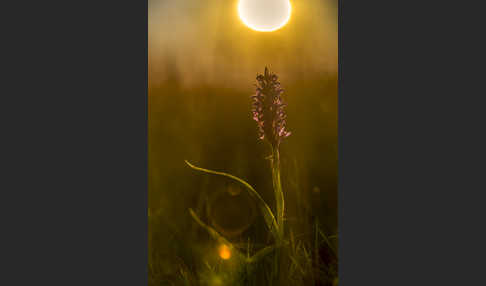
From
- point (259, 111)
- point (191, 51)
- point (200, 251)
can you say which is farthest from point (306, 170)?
point (191, 51)

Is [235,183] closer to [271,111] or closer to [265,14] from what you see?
[271,111]

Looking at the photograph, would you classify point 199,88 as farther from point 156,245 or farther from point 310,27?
point 156,245

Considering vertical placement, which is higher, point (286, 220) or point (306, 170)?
point (306, 170)

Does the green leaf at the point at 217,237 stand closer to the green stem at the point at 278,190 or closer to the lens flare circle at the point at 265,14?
the green stem at the point at 278,190

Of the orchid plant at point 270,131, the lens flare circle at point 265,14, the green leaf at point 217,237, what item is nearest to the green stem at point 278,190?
the orchid plant at point 270,131

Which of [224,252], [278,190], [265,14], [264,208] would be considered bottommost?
[224,252]

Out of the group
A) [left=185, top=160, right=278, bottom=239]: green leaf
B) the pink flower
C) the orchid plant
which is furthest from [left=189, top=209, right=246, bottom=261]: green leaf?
the pink flower

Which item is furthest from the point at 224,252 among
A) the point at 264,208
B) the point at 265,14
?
the point at 265,14
